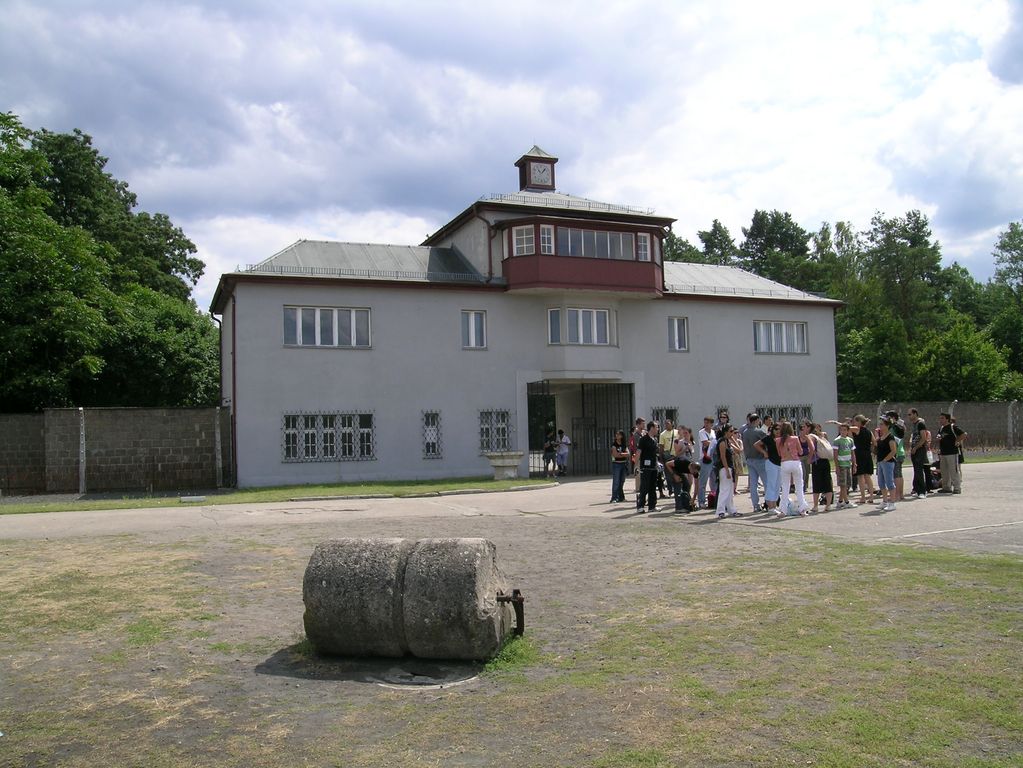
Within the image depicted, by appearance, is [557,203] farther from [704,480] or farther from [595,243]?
[704,480]

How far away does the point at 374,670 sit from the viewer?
6.46 metres

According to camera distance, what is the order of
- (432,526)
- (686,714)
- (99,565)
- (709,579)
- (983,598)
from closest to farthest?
1. (686,714)
2. (983,598)
3. (709,579)
4. (99,565)
5. (432,526)

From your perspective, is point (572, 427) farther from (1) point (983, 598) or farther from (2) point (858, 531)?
(1) point (983, 598)

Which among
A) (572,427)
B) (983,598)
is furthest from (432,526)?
(572,427)

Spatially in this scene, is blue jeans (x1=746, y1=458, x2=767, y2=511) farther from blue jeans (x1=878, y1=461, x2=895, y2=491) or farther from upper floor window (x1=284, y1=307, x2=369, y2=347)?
upper floor window (x1=284, y1=307, x2=369, y2=347)

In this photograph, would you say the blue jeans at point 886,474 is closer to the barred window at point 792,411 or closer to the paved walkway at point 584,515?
the paved walkway at point 584,515

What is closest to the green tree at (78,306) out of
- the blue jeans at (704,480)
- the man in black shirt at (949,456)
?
the blue jeans at (704,480)

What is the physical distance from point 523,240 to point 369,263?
537 cm

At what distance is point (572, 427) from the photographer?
3409 centimetres

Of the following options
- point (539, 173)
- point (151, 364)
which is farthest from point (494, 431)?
point (151, 364)

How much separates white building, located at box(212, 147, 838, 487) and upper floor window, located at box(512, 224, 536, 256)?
38 millimetres

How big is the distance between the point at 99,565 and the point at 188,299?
50245 mm

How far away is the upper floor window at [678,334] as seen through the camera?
112ft

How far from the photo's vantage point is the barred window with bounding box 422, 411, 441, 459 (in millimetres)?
29641
